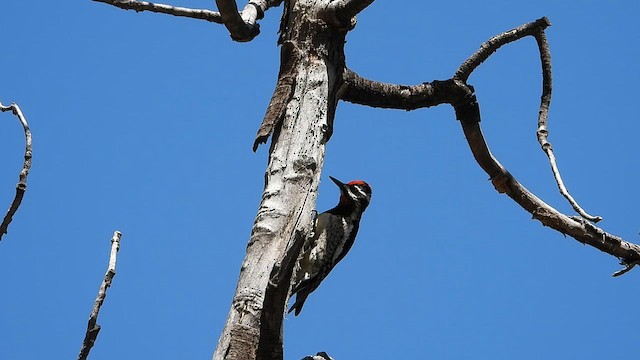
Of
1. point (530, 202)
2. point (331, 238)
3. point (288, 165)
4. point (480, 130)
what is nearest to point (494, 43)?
point (480, 130)

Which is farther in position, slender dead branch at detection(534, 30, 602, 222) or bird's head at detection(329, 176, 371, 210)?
bird's head at detection(329, 176, 371, 210)

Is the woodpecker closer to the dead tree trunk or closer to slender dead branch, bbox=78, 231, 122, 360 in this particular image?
the dead tree trunk

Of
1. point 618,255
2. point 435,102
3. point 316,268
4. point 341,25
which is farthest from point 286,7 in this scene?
point 618,255

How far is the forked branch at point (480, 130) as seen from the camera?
14.6 ft

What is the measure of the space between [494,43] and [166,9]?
1.80 m

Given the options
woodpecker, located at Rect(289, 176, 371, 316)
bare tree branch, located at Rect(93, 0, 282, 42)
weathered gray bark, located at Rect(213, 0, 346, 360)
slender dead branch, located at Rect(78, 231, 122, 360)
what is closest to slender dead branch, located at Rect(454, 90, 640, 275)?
weathered gray bark, located at Rect(213, 0, 346, 360)

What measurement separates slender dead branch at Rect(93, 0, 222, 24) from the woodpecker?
4.81 feet

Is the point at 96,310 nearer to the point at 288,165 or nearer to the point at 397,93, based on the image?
the point at 288,165

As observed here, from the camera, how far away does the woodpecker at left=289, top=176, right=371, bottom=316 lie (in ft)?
16.9

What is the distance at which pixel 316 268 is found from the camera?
5184 mm

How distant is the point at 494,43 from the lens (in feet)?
15.2

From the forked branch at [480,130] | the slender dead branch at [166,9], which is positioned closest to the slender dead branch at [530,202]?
the forked branch at [480,130]

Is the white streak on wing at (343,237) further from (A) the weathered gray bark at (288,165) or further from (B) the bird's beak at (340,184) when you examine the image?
(A) the weathered gray bark at (288,165)

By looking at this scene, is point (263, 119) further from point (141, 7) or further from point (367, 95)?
point (141, 7)
